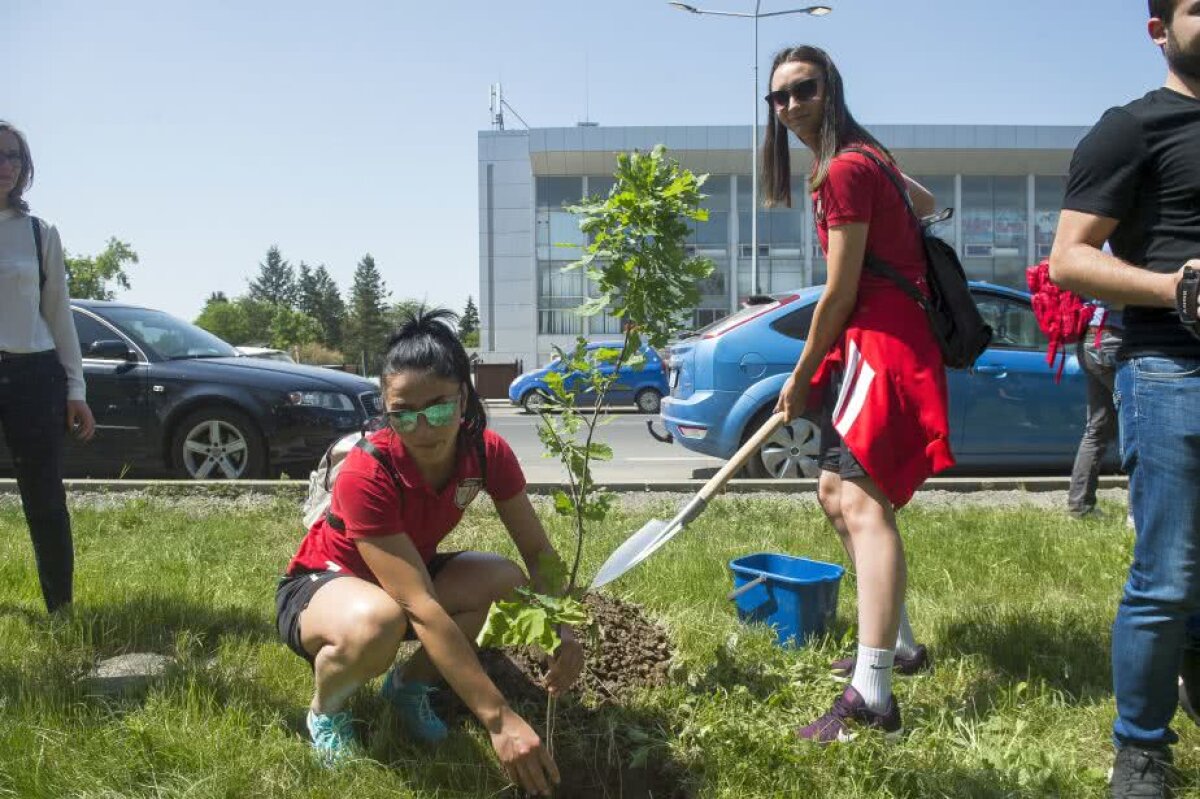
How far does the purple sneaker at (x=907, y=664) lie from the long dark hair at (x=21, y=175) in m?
3.28

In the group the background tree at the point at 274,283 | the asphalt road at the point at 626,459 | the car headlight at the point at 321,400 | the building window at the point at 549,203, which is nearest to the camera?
the car headlight at the point at 321,400

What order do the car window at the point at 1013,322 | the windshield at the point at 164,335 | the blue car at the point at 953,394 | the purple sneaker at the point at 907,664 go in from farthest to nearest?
the windshield at the point at 164,335, the car window at the point at 1013,322, the blue car at the point at 953,394, the purple sneaker at the point at 907,664

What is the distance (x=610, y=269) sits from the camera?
2424 millimetres

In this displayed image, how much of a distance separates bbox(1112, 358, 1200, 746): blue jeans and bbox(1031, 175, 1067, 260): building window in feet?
161

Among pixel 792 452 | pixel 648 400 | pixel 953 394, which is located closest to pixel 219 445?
pixel 792 452

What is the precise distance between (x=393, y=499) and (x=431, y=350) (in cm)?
38

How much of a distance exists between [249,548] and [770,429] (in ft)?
10.2

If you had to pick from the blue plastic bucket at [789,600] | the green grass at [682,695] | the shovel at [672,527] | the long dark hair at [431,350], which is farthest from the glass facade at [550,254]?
the long dark hair at [431,350]

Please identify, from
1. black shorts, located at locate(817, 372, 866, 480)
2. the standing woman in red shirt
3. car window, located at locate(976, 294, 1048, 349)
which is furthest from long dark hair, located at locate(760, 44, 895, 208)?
car window, located at locate(976, 294, 1048, 349)

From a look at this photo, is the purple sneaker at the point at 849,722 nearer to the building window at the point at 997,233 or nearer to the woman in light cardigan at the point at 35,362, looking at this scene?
the woman in light cardigan at the point at 35,362

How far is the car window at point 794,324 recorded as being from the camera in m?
7.20

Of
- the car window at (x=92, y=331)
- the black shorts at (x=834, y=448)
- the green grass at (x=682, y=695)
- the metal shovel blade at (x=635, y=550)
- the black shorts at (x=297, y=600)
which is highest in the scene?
the car window at (x=92, y=331)

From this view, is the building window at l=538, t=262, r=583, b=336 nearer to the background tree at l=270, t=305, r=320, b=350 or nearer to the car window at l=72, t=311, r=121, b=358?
the background tree at l=270, t=305, r=320, b=350

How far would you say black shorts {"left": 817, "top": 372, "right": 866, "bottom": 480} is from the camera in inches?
107
